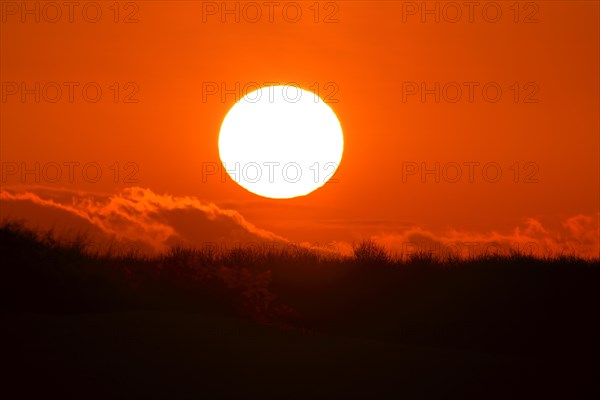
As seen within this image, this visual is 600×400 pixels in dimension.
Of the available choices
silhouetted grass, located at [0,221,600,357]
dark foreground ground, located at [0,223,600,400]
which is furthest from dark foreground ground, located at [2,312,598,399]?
silhouetted grass, located at [0,221,600,357]

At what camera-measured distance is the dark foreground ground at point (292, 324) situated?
10.2 metres

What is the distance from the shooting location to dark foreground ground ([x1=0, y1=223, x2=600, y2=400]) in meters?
10.2

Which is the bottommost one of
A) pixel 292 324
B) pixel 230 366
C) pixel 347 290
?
pixel 230 366

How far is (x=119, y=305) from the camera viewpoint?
15.5 meters

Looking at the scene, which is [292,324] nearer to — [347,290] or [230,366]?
[347,290]

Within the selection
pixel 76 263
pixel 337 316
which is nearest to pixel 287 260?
pixel 337 316

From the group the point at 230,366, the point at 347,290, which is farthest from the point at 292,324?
the point at 230,366

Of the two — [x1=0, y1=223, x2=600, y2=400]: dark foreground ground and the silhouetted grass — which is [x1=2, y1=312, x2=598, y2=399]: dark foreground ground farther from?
the silhouetted grass

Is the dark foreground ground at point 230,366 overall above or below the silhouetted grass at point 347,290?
below

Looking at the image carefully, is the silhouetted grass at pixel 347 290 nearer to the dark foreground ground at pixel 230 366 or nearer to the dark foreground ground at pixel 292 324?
the dark foreground ground at pixel 292 324

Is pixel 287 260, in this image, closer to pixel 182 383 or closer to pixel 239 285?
pixel 239 285

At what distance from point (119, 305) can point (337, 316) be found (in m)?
7.14

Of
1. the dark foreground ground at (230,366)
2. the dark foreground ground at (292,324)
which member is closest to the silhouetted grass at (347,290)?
the dark foreground ground at (292,324)

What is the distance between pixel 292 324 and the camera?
19.8m
